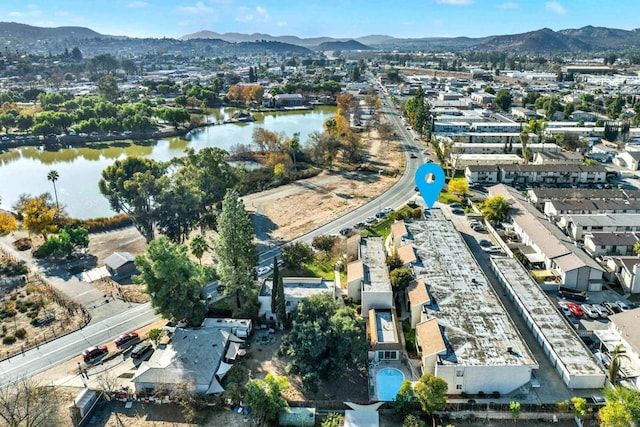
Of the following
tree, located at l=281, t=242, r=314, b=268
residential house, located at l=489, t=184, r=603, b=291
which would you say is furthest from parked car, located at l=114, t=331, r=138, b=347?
residential house, located at l=489, t=184, r=603, b=291

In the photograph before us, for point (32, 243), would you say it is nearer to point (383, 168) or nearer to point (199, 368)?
point (199, 368)

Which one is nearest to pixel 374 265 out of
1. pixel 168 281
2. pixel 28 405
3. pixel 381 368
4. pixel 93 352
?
pixel 381 368

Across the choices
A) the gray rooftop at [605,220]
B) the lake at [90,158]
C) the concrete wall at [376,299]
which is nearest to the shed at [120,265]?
the lake at [90,158]

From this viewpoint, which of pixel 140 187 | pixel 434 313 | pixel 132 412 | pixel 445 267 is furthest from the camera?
pixel 140 187

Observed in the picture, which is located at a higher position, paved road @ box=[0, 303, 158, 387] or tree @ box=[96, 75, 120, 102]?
tree @ box=[96, 75, 120, 102]

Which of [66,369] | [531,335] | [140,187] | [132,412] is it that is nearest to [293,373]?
[132,412]

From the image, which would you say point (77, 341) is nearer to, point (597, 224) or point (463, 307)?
point (463, 307)

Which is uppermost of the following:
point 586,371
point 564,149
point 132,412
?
point 564,149

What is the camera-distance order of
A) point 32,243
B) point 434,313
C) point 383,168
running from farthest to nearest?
point 383,168 → point 32,243 → point 434,313

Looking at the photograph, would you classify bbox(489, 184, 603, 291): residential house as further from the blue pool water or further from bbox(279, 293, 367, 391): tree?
bbox(279, 293, 367, 391): tree
